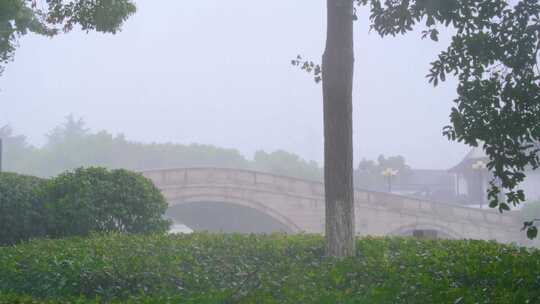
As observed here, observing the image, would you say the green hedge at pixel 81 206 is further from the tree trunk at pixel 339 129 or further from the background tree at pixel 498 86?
the background tree at pixel 498 86

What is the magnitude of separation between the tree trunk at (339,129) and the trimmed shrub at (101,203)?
4076 mm

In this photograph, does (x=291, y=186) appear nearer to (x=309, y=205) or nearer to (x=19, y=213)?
(x=309, y=205)

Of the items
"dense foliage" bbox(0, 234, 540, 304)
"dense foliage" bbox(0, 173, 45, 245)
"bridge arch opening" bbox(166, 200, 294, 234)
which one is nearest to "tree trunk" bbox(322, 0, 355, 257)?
"dense foliage" bbox(0, 234, 540, 304)

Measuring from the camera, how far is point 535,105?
224 inches

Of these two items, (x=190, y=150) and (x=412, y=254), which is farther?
(x=190, y=150)

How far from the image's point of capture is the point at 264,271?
6.62m

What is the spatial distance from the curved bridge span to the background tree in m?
26.4

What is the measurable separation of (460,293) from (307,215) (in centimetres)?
2916

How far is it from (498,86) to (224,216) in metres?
33.5

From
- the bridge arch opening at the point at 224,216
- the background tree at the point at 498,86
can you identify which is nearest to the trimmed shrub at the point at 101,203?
the background tree at the point at 498,86

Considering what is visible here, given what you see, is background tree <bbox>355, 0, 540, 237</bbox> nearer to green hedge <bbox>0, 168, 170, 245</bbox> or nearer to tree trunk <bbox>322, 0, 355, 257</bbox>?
tree trunk <bbox>322, 0, 355, 257</bbox>

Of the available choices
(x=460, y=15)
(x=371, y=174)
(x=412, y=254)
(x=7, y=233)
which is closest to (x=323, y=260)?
(x=412, y=254)

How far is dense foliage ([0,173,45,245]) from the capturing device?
34.9ft

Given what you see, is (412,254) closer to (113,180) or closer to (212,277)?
(212,277)
